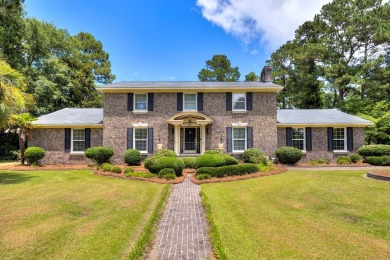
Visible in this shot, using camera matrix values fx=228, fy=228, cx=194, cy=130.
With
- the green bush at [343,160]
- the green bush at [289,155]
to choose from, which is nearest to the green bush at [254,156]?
the green bush at [289,155]

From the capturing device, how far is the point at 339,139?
19.0 m

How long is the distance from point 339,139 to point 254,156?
8131mm

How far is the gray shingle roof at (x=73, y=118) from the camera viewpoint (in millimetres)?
18231

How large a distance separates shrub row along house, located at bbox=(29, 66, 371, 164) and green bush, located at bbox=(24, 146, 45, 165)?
1.17 meters

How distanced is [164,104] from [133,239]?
1428cm

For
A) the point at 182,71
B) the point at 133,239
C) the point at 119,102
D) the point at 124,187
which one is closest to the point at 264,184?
the point at 124,187

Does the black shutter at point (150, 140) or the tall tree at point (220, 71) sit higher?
the tall tree at point (220, 71)

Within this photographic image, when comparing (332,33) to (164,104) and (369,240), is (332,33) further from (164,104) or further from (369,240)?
(369,240)

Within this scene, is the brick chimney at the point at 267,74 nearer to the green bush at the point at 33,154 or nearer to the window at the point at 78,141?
the window at the point at 78,141

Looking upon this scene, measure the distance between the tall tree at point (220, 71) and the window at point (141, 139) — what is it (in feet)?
93.5

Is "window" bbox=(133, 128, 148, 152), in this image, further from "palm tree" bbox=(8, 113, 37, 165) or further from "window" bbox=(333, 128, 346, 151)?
"window" bbox=(333, 128, 346, 151)

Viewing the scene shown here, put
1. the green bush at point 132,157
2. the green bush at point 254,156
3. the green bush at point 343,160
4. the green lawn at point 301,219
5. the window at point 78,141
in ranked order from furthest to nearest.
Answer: the window at point 78,141
the green bush at point 343,160
the green bush at point 132,157
the green bush at point 254,156
the green lawn at point 301,219

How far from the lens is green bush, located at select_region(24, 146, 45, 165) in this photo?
16.6 metres

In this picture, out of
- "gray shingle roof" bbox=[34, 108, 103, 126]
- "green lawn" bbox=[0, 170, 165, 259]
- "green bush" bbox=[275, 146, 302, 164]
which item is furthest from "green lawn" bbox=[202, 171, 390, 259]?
"gray shingle roof" bbox=[34, 108, 103, 126]
